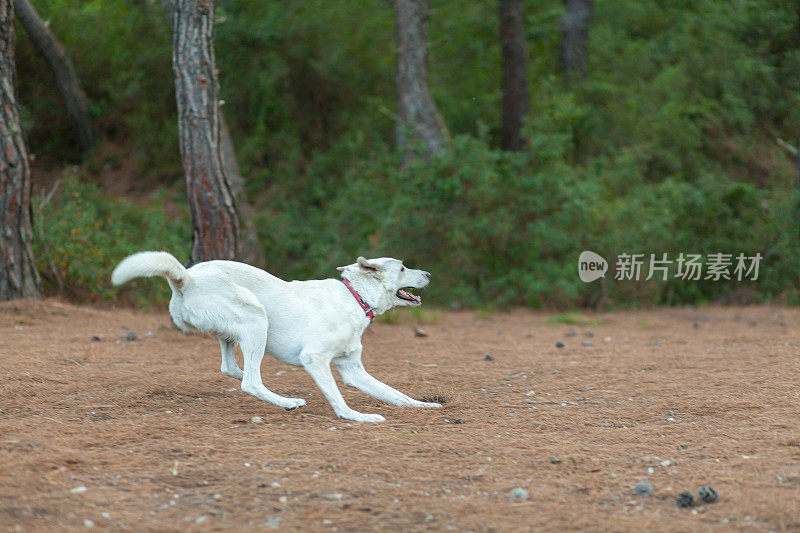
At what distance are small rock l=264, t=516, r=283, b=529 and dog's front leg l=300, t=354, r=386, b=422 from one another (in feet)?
5.84

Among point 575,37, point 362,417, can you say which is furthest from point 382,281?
point 575,37

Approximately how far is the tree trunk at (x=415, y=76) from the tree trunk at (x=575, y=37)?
4.70 meters

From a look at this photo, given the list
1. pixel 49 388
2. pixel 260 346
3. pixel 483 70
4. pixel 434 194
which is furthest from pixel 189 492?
pixel 483 70

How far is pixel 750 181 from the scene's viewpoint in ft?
53.9

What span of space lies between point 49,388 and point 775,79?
14.4m

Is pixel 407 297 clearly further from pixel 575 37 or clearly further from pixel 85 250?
pixel 575 37

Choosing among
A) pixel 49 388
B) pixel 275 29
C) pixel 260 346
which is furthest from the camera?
pixel 275 29

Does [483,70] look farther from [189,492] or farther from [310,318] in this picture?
[189,492]

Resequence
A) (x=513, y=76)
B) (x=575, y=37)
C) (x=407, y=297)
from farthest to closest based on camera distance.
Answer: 1. (x=575, y=37)
2. (x=513, y=76)
3. (x=407, y=297)

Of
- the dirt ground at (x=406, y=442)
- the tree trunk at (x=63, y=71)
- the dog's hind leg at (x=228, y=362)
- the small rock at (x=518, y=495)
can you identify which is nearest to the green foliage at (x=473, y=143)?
the tree trunk at (x=63, y=71)

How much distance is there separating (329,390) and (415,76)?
11.3 metres

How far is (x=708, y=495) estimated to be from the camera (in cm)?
395

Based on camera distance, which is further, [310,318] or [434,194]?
[434,194]

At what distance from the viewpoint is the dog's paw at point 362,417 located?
5426 millimetres
